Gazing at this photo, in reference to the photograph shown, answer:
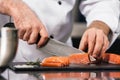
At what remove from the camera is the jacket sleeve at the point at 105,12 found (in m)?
1.64

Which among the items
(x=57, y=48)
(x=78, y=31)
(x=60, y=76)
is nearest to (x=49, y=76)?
(x=60, y=76)

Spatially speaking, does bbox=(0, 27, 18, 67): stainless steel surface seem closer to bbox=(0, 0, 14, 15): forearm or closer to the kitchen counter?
the kitchen counter

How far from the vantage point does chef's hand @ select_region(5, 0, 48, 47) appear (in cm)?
121

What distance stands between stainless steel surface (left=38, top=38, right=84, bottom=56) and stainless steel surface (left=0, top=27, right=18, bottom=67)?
37 cm

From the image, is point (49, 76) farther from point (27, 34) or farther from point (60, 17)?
point (60, 17)

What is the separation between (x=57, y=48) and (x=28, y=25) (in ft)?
0.61

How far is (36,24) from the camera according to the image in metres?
1.21

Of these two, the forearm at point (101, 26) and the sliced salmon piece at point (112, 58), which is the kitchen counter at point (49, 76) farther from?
the forearm at point (101, 26)

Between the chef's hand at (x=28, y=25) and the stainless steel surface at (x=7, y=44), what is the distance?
0.84 feet

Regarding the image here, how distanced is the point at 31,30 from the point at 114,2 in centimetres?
68

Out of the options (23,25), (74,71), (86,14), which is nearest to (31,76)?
(74,71)

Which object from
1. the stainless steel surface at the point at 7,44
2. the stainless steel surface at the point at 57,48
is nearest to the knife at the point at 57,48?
the stainless steel surface at the point at 57,48

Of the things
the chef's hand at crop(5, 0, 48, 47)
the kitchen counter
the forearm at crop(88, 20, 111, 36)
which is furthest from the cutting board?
the forearm at crop(88, 20, 111, 36)

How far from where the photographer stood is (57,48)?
4.43ft
